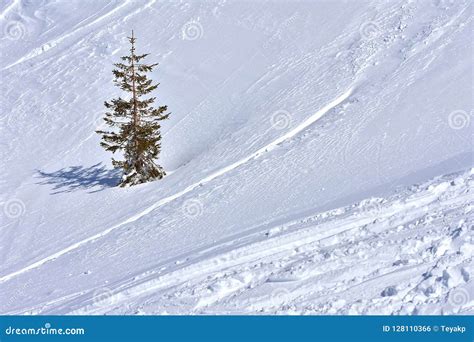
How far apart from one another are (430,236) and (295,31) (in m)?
15.6

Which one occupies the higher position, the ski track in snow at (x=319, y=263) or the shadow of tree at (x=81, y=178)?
the shadow of tree at (x=81, y=178)

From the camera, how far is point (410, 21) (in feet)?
70.1

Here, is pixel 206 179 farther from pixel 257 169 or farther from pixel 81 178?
pixel 81 178

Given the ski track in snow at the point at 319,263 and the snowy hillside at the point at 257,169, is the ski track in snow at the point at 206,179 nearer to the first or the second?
the snowy hillside at the point at 257,169

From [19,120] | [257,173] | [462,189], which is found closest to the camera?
[462,189]

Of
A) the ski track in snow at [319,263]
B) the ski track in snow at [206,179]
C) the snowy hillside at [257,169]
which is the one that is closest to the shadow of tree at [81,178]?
the snowy hillside at [257,169]

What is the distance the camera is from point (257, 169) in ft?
49.4

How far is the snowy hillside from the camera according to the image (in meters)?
9.89

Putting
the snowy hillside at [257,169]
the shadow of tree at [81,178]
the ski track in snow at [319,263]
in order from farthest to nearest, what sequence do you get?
1. the shadow of tree at [81,178]
2. the snowy hillside at [257,169]
3. the ski track in snow at [319,263]

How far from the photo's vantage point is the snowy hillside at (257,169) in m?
9.89

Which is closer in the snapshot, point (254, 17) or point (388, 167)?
point (388, 167)

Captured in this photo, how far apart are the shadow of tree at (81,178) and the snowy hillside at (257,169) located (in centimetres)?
7

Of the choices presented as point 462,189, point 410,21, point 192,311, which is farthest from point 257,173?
point 410,21

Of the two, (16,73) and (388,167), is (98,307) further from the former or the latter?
(16,73)
